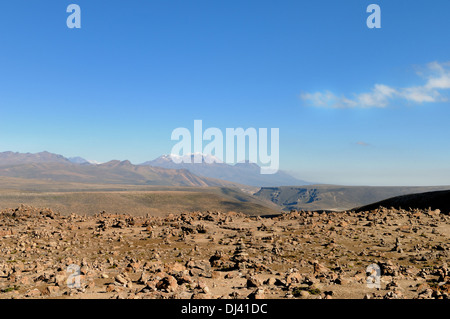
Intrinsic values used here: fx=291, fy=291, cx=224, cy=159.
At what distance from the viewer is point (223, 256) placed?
19188mm

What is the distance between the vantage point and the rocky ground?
1287 cm

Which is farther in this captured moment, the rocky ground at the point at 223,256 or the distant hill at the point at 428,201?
the distant hill at the point at 428,201

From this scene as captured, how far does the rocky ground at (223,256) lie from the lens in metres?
12.9

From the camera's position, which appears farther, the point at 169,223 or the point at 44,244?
the point at 169,223

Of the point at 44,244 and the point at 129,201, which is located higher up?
the point at 44,244

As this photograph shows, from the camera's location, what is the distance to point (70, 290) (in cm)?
1300

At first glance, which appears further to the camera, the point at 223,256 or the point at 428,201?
the point at 428,201

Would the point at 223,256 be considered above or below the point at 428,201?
below

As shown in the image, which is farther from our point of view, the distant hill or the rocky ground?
the distant hill
